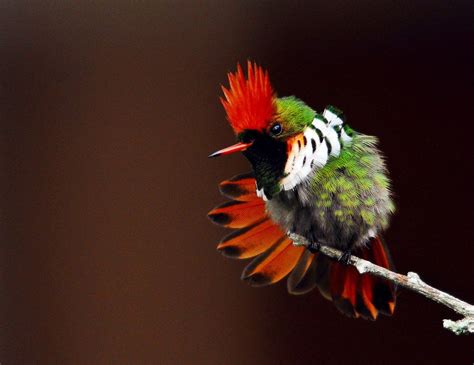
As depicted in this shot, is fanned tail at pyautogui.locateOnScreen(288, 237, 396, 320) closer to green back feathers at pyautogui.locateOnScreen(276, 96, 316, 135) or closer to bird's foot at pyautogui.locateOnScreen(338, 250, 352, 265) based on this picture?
bird's foot at pyautogui.locateOnScreen(338, 250, 352, 265)

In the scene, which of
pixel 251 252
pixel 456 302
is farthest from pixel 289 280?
pixel 456 302

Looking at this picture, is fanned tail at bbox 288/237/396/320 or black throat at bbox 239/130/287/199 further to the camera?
fanned tail at bbox 288/237/396/320

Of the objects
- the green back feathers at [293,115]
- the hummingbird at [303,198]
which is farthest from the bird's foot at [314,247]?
the green back feathers at [293,115]

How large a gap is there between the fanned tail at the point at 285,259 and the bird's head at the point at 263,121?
20mm

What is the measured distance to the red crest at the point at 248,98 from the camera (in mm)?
441

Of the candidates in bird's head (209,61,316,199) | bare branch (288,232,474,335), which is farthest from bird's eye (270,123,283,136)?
bare branch (288,232,474,335)

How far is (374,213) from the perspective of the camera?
538 millimetres

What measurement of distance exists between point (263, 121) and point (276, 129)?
0.06ft

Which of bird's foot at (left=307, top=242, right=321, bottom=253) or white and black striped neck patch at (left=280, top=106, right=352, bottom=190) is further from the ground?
white and black striped neck patch at (left=280, top=106, right=352, bottom=190)

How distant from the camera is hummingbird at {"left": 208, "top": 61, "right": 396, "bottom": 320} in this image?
0.46 m

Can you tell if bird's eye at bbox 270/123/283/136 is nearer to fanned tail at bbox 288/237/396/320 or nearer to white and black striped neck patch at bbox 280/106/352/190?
white and black striped neck patch at bbox 280/106/352/190

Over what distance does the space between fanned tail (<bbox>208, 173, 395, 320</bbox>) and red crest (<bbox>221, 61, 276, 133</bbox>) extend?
0.19 ft

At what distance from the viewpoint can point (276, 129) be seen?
0.47 m

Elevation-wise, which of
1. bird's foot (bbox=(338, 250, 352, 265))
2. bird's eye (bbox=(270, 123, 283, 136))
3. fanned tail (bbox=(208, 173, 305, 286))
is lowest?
bird's foot (bbox=(338, 250, 352, 265))
